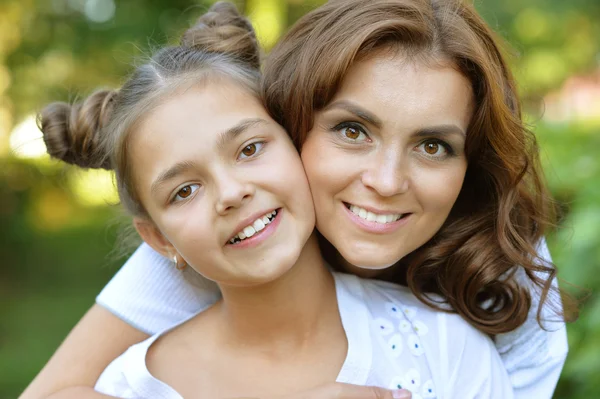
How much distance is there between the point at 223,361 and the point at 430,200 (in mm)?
897

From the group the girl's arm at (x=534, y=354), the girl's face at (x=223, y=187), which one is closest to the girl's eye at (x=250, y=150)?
the girl's face at (x=223, y=187)

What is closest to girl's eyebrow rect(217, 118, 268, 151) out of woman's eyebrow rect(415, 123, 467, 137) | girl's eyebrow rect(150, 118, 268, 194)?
girl's eyebrow rect(150, 118, 268, 194)

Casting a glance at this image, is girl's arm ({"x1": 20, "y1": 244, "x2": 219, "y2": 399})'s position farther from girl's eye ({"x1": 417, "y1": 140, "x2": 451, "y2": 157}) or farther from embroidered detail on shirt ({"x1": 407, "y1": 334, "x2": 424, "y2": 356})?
girl's eye ({"x1": 417, "y1": 140, "x2": 451, "y2": 157})

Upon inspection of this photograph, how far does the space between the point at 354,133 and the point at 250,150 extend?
34 cm

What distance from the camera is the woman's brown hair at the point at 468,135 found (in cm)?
230

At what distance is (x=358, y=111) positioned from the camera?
2264 millimetres

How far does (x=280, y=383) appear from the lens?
239cm

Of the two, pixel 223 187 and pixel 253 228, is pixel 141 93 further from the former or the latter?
pixel 253 228

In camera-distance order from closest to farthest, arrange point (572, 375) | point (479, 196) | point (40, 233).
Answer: point (479, 196) < point (572, 375) < point (40, 233)

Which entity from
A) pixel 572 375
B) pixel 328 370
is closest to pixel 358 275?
pixel 328 370

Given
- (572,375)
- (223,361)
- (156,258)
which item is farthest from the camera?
(572,375)

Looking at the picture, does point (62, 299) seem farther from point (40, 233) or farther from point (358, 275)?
point (358, 275)

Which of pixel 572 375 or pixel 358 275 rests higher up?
pixel 358 275

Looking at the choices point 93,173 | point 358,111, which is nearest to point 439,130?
point 358,111
